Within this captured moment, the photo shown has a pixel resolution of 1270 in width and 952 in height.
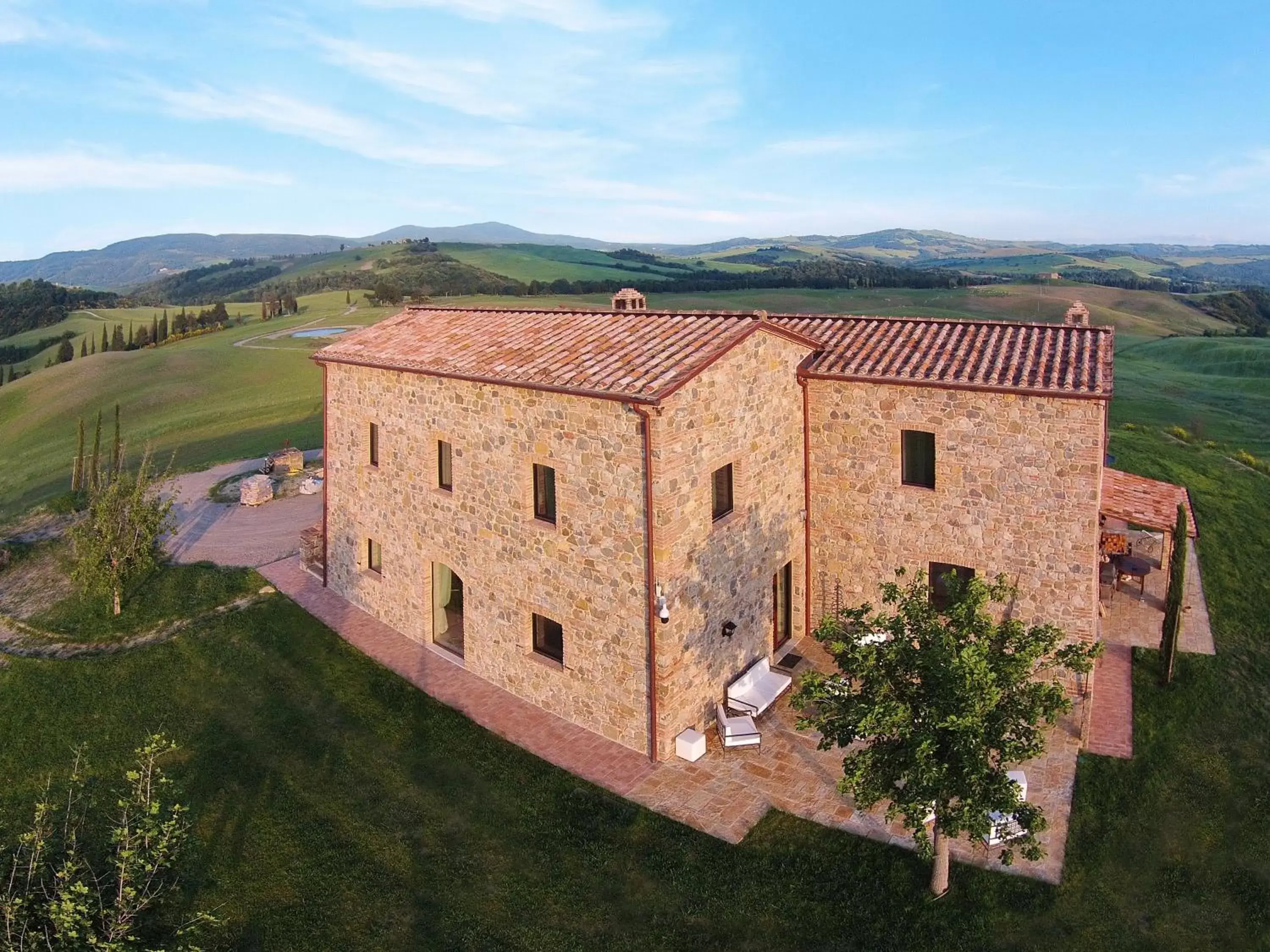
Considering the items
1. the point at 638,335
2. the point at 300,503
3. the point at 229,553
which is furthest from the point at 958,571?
the point at 300,503

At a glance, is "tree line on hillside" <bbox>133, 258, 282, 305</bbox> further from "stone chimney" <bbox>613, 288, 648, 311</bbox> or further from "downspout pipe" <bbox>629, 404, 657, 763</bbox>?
"downspout pipe" <bbox>629, 404, 657, 763</bbox>

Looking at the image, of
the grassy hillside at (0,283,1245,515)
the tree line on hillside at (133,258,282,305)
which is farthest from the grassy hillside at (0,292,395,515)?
the tree line on hillside at (133,258,282,305)

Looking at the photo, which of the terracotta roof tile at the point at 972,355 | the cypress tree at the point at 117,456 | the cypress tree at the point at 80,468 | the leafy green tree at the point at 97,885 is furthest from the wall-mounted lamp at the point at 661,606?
the cypress tree at the point at 80,468

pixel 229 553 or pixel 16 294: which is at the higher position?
pixel 16 294

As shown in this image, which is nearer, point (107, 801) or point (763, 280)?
point (107, 801)

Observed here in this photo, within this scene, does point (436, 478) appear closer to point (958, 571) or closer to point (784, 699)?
point (784, 699)

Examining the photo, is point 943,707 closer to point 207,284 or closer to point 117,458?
point 117,458
